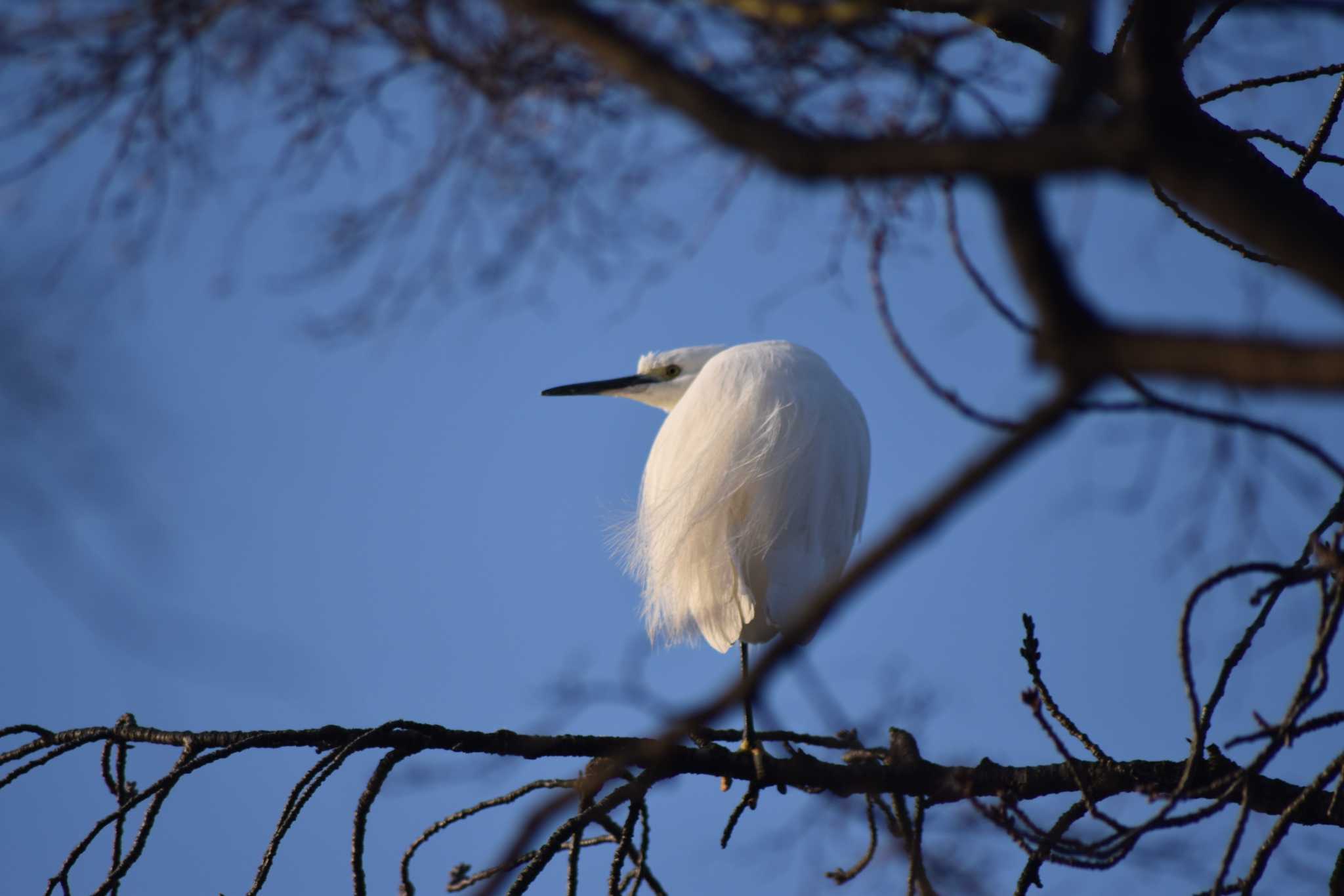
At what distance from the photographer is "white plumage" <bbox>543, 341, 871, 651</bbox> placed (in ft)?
11.5

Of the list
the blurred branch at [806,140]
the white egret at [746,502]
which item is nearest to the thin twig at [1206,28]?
the blurred branch at [806,140]

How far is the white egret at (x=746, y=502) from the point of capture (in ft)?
11.5

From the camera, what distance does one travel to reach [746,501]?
360cm

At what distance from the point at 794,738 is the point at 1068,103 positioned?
84.3 inches

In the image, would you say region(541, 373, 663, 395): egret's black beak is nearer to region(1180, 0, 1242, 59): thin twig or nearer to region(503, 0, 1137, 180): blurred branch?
region(1180, 0, 1242, 59): thin twig

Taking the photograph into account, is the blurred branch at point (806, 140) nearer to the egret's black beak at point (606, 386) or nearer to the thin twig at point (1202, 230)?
the thin twig at point (1202, 230)

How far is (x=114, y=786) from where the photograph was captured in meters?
2.03

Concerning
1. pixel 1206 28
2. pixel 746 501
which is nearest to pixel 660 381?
pixel 746 501

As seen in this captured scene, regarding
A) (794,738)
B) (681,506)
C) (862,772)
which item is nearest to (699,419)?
(681,506)

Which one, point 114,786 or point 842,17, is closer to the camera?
point 842,17

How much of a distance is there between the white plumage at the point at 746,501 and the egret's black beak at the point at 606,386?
1.25m

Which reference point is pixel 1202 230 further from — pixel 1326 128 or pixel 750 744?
pixel 750 744

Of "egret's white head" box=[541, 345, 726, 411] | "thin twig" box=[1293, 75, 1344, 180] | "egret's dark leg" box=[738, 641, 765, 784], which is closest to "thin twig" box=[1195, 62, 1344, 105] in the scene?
"thin twig" box=[1293, 75, 1344, 180]

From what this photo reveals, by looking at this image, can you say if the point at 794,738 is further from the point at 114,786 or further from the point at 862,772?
the point at 114,786
